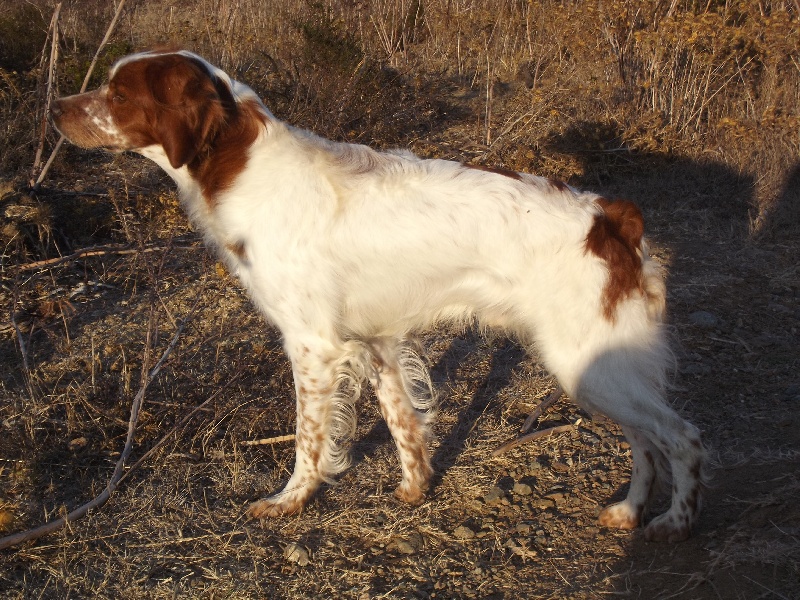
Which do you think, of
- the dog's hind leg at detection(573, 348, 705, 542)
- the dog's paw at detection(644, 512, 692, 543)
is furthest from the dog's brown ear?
the dog's paw at detection(644, 512, 692, 543)

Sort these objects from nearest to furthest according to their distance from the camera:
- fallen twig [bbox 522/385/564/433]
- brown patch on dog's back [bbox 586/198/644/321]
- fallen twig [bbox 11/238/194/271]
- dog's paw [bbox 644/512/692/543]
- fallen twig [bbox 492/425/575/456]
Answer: brown patch on dog's back [bbox 586/198/644/321]
dog's paw [bbox 644/512/692/543]
fallen twig [bbox 492/425/575/456]
fallen twig [bbox 522/385/564/433]
fallen twig [bbox 11/238/194/271]

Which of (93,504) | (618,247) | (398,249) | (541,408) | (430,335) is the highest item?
(618,247)

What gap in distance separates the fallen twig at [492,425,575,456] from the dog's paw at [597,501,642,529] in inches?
24.3

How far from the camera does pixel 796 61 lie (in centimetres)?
662

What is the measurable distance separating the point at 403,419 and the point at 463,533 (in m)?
0.52

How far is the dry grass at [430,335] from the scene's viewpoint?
2852mm

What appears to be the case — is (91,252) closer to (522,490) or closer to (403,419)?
(403,419)

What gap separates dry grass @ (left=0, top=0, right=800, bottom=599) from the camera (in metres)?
2.85

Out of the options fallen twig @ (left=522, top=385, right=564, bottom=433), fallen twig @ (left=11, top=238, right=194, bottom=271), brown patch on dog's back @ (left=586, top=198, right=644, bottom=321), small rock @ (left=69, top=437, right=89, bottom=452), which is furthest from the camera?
fallen twig @ (left=11, top=238, right=194, bottom=271)

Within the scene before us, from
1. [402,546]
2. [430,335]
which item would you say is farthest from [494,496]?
[430,335]

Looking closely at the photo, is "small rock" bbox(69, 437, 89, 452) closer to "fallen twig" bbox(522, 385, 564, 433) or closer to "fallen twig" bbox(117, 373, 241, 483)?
"fallen twig" bbox(117, 373, 241, 483)

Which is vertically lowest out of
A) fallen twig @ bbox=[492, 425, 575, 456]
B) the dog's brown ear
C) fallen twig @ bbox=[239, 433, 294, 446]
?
fallen twig @ bbox=[239, 433, 294, 446]

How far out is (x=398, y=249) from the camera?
9.30 ft

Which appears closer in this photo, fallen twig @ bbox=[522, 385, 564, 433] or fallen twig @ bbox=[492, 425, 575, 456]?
fallen twig @ bbox=[492, 425, 575, 456]
